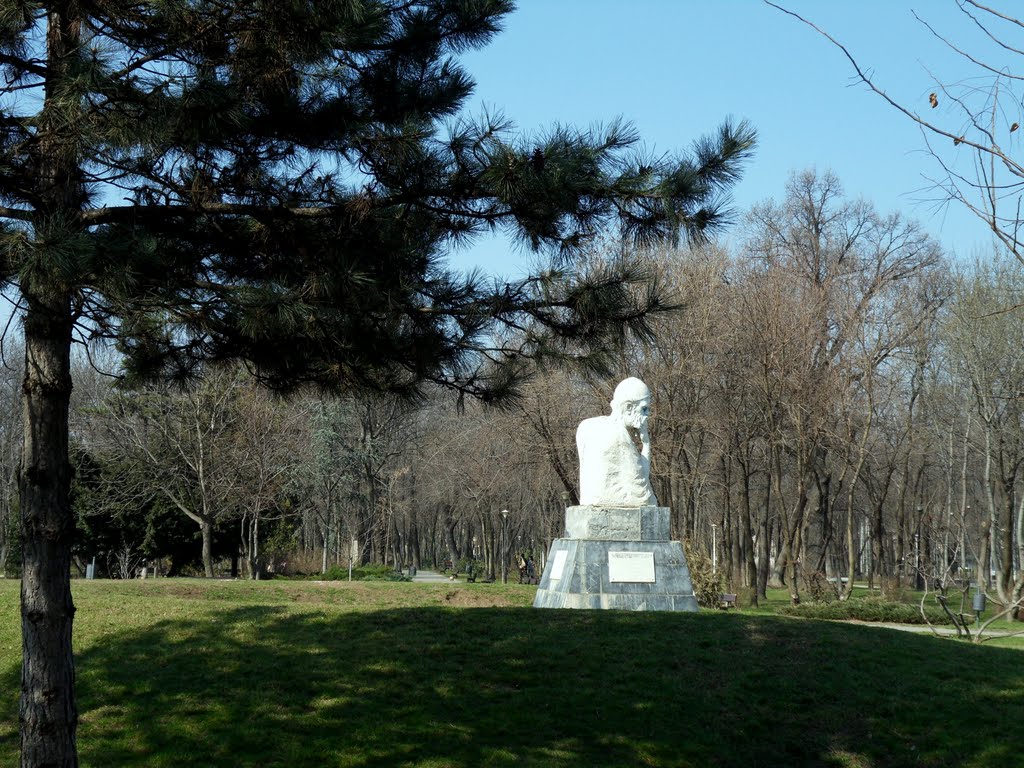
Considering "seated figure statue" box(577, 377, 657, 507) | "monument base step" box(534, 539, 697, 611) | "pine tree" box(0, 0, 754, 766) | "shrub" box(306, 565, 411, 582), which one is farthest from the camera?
"shrub" box(306, 565, 411, 582)

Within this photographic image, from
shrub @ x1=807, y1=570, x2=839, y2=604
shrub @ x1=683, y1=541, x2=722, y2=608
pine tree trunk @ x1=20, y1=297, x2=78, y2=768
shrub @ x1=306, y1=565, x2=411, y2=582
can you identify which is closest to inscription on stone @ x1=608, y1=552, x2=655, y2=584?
shrub @ x1=683, y1=541, x2=722, y2=608

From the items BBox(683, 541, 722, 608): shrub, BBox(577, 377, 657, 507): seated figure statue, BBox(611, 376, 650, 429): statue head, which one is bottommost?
BBox(683, 541, 722, 608): shrub

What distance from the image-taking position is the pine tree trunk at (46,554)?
6.31 m

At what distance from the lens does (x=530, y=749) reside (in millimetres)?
8547

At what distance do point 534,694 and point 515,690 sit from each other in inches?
8.6

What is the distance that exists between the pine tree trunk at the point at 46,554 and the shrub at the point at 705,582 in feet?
48.2

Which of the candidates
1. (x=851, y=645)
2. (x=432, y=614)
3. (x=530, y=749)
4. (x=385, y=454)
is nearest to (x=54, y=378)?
(x=530, y=749)

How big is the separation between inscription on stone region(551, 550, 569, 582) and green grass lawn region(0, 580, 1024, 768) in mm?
2781

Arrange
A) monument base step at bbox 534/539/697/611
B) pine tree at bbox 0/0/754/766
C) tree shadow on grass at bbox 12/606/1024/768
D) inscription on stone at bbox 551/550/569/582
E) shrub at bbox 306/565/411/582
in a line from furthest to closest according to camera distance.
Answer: shrub at bbox 306/565/411/582 → inscription on stone at bbox 551/550/569/582 → monument base step at bbox 534/539/697/611 → tree shadow on grass at bbox 12/606/1024/768 → pine tree at bbox 0/0/754/766

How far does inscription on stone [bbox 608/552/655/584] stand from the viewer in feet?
49.0

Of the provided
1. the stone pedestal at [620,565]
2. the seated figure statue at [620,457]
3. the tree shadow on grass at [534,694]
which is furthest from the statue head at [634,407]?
the tree shadow on grass at [534,694]

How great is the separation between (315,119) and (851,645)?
842 centimetres

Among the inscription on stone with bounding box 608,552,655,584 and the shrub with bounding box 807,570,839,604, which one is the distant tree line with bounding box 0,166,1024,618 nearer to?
the shrub with bounding box 807,570,839,604

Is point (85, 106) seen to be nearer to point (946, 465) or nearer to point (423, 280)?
point (423, 280)
